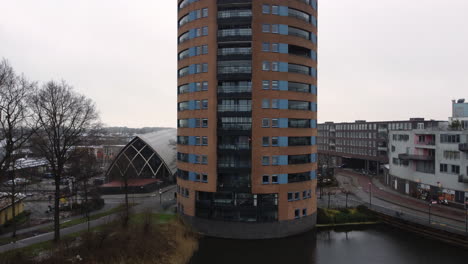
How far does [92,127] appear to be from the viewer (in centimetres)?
3716

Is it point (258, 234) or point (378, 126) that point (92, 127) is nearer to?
point (258, 234)

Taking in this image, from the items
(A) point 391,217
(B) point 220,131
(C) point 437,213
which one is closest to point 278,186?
(B) point 220,131

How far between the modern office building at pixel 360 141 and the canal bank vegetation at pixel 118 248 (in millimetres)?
61423

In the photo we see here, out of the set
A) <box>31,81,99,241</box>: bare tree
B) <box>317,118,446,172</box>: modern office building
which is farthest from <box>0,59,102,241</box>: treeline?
<box>317,118,446,172</box>: modern office building

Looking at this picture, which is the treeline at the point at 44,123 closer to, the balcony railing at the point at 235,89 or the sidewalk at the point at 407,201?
the balcony railing at the point at 235,89

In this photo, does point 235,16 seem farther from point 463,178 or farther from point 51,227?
point 463,178

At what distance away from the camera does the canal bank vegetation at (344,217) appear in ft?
150

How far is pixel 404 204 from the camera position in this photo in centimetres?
5519

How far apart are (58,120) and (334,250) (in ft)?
116

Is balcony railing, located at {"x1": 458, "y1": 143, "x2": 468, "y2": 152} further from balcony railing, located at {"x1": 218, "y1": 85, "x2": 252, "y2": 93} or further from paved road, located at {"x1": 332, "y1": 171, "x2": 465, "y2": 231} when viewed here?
balcony railing, located at {"x1": 218, "y1": 85, "x2": 252, "y2": 93}

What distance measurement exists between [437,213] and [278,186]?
28105 mm

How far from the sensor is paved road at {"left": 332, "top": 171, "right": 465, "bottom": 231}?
1746 inches

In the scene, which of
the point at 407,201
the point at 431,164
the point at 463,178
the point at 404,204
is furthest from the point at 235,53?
the point at 431,164

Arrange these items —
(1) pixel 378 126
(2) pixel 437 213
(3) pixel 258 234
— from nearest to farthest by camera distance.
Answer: (3) pixel 258 234, (2) pixel 437 213, (1) pixel 378 126
